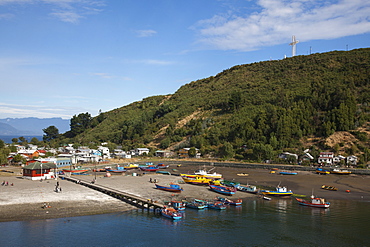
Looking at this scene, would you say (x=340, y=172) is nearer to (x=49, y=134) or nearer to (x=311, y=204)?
(x=311, y=204)

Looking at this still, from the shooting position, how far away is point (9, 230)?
34125mm

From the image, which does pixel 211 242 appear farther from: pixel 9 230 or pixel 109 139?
pixel 109 139

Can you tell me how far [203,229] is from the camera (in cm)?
3747

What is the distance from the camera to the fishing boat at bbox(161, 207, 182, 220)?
4112 centimetres

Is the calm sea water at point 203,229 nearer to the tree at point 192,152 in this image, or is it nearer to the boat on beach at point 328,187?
the boat on beach at point 328,187

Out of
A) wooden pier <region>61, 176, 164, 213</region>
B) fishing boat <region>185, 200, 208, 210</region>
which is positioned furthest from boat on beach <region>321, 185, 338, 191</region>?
wooden pier <region>61, 176, 164, 213</region>

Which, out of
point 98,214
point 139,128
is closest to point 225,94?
point 139,128

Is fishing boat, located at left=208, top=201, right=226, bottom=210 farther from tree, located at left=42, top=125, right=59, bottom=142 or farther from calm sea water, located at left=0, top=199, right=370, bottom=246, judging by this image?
tree, located at left=42, top=125, right=59, bottom=142

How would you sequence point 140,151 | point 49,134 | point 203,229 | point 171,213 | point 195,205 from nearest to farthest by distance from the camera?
1. point 203,229
2. point 171,213
3. point 195,205
4. point 140,151
5. point 49,134

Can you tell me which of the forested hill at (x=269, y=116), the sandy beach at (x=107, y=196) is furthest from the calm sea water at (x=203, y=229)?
the forested hill at (x=269, y=116)

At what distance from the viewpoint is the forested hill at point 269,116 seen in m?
112

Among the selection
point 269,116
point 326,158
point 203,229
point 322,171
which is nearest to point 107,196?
point 203,229

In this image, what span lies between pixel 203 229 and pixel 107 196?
1917 centimetres

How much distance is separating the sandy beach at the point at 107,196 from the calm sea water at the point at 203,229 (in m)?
2.65
